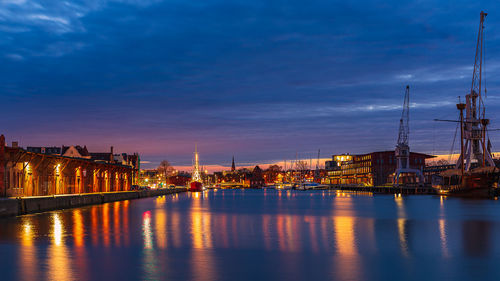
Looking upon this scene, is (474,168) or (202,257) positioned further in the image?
(474,168)

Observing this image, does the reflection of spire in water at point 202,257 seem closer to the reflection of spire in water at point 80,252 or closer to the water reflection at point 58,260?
the reflection of spire in water at point 80,252

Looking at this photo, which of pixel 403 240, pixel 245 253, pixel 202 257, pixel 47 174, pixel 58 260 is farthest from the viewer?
pixel 47 174

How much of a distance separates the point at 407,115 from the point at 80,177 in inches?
5502

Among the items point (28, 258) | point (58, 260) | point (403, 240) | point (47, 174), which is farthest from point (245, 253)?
point (47, 174)

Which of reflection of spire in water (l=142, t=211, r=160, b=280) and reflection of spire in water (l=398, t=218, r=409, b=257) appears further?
reflection of spire in water (l=398, t=218, r=409, b=257)

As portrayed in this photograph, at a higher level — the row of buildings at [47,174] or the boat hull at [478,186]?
the row of buildings at [47,174]

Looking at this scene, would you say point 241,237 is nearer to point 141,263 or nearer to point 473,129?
point 141,263

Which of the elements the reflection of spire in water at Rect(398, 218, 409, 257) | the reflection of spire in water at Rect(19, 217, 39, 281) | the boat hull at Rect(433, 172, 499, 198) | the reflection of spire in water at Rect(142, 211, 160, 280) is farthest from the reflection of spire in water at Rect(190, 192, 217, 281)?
the boat hull at Rect(433, 172, 499, 198)

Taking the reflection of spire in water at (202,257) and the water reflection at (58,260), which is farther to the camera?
the reflection of spire in water at (202,257)

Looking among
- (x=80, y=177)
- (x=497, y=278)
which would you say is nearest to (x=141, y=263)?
(x=497, y=278)

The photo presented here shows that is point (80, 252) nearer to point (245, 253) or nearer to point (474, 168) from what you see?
point (245, 253)

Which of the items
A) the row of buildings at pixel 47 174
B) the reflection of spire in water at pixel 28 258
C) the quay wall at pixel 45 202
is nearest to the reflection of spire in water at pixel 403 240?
the reflection of spire in water at pixel 28 258

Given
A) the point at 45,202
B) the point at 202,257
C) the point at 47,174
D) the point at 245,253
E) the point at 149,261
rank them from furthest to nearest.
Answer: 1. the point at 47,174
2. the point at 45,202
3. the point at 245,253
4. the point at 202,257
5. the point at 149,261

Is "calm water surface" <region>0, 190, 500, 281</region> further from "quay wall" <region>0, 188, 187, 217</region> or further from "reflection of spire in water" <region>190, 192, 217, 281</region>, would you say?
"quay wall" <region>0, 188, 187, 217</region>
